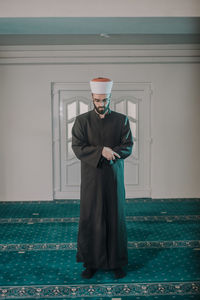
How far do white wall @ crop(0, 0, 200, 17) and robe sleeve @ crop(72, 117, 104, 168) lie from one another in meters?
1.10

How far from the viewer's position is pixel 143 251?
460 centimetres

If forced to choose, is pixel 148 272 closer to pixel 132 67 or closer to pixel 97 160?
pixel 97 160

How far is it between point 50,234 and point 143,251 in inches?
52.7

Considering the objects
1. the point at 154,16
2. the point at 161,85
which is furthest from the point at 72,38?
the point at 154,16

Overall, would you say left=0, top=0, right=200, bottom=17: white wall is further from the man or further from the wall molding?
the wall molding

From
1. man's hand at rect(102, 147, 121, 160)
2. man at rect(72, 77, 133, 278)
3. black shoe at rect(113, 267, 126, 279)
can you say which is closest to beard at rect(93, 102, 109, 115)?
man at rect(72, 77, 133, 278)

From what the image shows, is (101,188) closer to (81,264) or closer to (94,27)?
(81,264)

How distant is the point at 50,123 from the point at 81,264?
3.31 meters

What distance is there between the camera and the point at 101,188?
384 cm

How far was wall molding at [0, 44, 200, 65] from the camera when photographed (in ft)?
22.0

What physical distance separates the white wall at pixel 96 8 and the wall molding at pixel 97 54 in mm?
2838

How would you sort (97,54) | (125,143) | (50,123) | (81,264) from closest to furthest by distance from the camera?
1. (125,143)
2. (81,264)
3. (97,54)
4. (50,123)

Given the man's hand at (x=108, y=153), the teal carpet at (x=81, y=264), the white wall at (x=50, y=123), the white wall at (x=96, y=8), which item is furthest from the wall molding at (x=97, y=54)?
the man's hand at (x=108, y=153)

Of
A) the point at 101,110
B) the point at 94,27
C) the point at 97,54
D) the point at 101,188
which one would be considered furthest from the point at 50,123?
the point at 101,188
